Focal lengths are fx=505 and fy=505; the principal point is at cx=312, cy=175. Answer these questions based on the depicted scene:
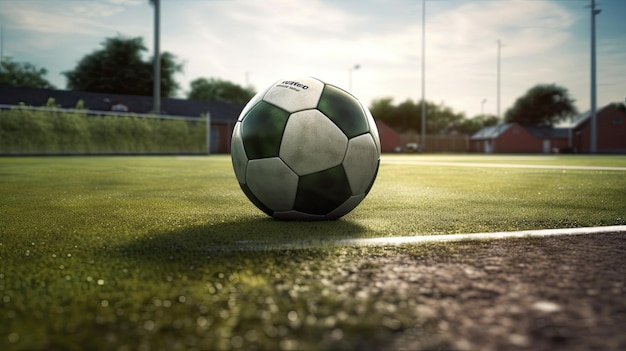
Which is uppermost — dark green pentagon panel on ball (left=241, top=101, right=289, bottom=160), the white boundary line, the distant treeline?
the distant treeline

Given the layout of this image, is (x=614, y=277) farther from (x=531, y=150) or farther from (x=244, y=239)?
(x=531, y=150)

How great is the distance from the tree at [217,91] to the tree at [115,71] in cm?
1360

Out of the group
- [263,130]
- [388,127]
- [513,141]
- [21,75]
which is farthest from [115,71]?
[263,130]

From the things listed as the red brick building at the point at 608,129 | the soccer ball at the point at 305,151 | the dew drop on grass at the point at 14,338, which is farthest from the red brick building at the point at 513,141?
the dew drop on grass at the point at 14,338

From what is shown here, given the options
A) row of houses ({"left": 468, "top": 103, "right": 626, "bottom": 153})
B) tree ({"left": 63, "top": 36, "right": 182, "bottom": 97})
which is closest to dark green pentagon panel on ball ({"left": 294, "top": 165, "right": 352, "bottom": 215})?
tree ({"left": 63, "top": 36, "right": 182, "bottom": 97})

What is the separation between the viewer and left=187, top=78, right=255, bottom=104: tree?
70250mm

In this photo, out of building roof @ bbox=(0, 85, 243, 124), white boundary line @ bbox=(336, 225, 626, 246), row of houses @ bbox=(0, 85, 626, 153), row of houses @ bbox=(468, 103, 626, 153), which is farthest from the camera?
row of houses @ bbox=(468, 103, 626, 153)

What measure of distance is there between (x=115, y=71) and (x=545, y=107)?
66377 mm

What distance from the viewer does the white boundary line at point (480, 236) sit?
325 centimetres

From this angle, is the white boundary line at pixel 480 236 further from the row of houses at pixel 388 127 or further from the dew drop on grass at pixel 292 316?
the row of houses at pixel 388 127

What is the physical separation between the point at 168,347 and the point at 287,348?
359 millimetres

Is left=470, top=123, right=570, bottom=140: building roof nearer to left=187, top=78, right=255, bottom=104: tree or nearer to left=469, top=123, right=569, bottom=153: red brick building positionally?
left=469, top=123, right=569, bottom=153: red brick building

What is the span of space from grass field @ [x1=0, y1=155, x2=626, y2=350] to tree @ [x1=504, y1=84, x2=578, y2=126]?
8607 cm

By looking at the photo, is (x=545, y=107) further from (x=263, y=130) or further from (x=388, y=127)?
(x=263, y=130)
